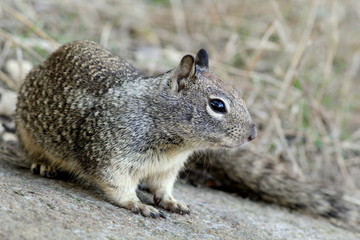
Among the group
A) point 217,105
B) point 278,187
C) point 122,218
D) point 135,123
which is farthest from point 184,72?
point 278,187

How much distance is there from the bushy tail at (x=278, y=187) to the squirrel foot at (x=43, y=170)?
3.89 ft

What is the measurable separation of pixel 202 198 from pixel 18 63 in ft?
8.29

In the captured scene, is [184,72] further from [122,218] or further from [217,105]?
[122,218]

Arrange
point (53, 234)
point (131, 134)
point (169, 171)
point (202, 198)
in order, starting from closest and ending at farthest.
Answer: point (53, 234)
point (131, 134)
point (169, 171)
point (202, 198)

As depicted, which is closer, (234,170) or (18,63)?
(234,170)

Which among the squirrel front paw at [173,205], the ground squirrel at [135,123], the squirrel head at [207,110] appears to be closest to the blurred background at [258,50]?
the ground squirrel at [135,123]

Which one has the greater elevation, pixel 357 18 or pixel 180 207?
pixel 357 18

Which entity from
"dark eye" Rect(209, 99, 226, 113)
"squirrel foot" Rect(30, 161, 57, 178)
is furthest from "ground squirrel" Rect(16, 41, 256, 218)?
"squirrel foot" Rect(30, 161, 57, 178)

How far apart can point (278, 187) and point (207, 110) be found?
1.42 meters

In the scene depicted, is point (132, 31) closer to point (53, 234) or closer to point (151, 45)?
point (151, 45)

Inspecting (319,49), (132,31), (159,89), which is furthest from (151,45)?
(159,89)

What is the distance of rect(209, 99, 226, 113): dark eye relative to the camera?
3760mm

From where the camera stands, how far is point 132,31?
850 centimetres

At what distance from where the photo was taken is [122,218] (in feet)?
11.5
